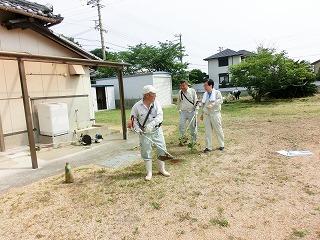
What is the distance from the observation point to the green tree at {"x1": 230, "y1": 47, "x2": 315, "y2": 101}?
21641 millimetres

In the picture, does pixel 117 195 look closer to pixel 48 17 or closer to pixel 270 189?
pixel 270 189

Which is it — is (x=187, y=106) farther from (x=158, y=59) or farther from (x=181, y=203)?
(x=158, y=59)

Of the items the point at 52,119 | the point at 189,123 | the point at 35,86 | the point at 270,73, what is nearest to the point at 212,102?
the point at 189,123

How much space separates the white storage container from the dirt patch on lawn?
2773 mm

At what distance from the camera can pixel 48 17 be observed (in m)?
8.25

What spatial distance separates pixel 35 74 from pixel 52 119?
1529mm

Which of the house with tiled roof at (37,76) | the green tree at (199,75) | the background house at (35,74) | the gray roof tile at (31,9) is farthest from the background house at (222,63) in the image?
the gray roof tile at (31,9)

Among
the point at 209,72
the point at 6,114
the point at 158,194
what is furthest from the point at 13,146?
the point at 209,72

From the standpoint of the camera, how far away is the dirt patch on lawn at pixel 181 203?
3.44 m

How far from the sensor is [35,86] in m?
8.62

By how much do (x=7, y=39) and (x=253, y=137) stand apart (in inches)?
303

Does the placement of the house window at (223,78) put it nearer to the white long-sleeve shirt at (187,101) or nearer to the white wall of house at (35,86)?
the white wall of house at (35,86)

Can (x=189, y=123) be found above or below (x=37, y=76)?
below

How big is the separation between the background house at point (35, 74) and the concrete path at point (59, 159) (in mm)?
1053
